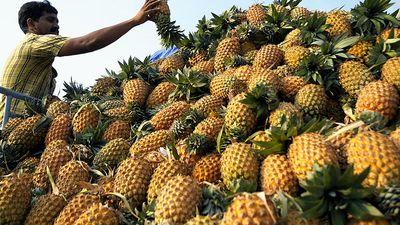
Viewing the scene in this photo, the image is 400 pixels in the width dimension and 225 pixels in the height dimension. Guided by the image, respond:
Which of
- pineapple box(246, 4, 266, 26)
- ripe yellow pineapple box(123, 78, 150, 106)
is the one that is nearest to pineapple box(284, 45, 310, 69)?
pineapple box(246, 4, 266, 26)

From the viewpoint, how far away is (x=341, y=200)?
1.57m

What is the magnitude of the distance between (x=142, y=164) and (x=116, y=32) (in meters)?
2.97

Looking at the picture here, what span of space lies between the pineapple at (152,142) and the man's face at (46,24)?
3.46 meters

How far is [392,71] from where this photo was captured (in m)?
2.62

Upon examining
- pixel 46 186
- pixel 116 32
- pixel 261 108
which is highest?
pixel 116 32

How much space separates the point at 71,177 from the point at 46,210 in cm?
35

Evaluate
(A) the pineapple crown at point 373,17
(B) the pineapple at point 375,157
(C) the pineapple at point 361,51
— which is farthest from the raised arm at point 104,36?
(B) the pineapple at point 375,157

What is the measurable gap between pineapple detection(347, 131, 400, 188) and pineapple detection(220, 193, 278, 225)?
1.47 feet

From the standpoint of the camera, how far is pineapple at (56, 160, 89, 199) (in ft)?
8.63

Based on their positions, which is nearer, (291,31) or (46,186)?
(46,186)

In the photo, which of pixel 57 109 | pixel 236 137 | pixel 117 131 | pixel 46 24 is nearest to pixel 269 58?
pixel 236 137

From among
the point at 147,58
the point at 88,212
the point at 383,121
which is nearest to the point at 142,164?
the point at 88,212

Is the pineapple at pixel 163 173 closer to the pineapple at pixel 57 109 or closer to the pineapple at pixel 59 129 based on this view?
the pineapple at pixel 59 129

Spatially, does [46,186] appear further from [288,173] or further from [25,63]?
[25,63]
